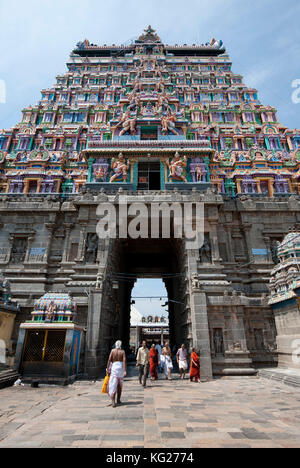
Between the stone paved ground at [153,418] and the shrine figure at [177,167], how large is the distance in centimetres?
1817

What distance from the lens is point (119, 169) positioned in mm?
24156

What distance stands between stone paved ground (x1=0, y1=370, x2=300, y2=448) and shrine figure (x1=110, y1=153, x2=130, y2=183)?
18.0 metres

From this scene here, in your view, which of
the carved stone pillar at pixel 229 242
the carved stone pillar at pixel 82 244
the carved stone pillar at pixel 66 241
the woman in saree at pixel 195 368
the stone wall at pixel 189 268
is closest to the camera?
the woman in saree at pixel 195 368

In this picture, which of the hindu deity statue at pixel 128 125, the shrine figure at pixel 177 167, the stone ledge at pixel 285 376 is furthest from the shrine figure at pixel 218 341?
the hindu deity statue at pixel 128 125

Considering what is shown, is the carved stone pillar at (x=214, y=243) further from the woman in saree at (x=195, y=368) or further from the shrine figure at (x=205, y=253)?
the woman in saree at (x=195, y=368)

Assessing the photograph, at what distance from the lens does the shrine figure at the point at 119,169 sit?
Answer: 24.1m

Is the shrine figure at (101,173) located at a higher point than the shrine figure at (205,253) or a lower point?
higher

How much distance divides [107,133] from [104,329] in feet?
83.3

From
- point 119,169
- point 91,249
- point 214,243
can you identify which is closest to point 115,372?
point 91,249

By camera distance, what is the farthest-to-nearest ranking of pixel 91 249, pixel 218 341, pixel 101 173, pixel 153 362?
pixel 101 173 < pixel 91 249 < pixel 218 341 < pixel 153 362

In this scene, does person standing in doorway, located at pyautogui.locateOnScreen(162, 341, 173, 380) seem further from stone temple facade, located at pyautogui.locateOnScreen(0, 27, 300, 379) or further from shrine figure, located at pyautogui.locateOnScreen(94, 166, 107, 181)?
shrine figure, located at pyautogui.locateOnScreen(94, 166, 107, 181)

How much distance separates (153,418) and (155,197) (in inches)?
566

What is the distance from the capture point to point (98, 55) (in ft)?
171

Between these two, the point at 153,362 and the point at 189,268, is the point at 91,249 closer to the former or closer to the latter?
the point at 189,268
